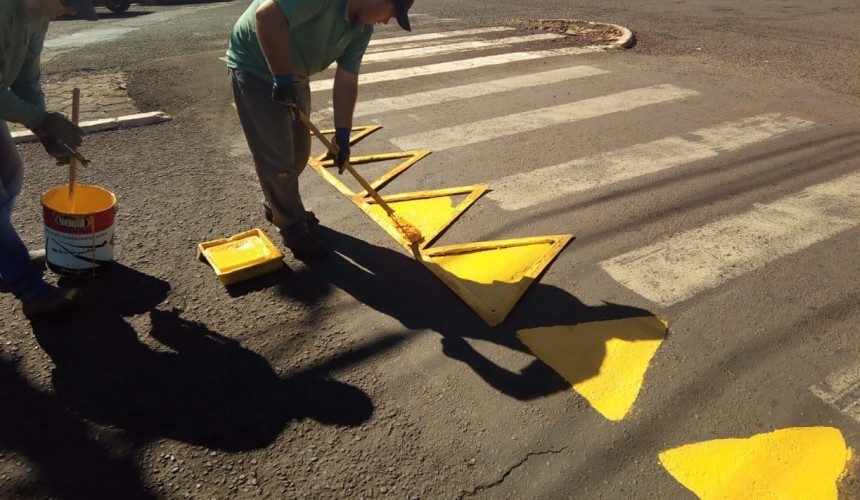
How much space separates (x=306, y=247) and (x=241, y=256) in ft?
1.26

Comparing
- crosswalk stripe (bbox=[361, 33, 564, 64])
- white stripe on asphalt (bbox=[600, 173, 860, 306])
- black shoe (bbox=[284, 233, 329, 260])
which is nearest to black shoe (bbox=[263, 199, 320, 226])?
black shoe (bbox=[284, 233, 329, 260])

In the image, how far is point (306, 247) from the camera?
12.0 ft

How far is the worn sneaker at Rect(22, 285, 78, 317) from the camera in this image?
2.98 metres

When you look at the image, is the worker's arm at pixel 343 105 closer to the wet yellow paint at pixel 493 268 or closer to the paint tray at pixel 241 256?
the paint tray at pixel 241 256

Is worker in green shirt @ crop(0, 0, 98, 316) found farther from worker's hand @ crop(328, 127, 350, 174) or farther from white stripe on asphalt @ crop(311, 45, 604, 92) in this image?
white stripe on asphalt @ crop(311, 45, 604, 92)

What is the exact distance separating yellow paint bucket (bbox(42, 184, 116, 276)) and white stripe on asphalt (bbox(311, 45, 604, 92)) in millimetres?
3983

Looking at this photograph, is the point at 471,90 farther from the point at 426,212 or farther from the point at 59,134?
the point at 59,134

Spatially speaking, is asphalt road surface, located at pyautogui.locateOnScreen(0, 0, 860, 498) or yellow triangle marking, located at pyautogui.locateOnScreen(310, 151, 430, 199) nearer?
asphalt road surface, located at pyautogui.locateOnScreen(0, 0, 860, 498)

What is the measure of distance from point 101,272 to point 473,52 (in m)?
6.67

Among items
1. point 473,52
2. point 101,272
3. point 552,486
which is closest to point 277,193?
point 101,272

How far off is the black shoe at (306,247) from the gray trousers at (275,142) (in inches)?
1.3

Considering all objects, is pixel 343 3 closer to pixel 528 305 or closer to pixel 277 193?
pixel 277 193

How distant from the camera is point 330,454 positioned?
7.70 feet

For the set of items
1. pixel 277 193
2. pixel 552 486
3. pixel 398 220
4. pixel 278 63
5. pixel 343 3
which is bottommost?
pixel 552 486
